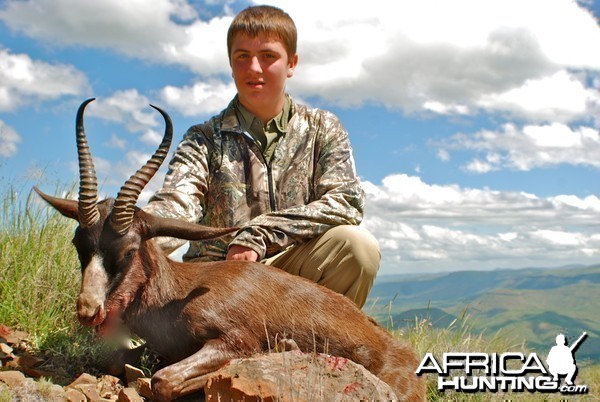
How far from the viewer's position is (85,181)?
5496 mm

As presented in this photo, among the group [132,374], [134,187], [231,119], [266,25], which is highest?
[266,25]

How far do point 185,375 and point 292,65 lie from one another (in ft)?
12.6

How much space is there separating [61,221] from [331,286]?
5.18 m

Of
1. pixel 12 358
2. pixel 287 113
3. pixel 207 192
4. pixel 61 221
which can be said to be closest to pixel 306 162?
pixel 287 113

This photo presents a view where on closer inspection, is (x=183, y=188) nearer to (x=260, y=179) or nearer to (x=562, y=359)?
(x=260, y=179)

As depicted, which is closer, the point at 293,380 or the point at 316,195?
the point at 293,380

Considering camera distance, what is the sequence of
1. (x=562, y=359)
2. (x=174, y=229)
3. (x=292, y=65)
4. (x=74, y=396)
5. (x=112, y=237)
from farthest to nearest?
(x=292, y=65) → (x=562, y=359) → (x=74, y=396) → (x=174, y=229) → (x=112, y=237)

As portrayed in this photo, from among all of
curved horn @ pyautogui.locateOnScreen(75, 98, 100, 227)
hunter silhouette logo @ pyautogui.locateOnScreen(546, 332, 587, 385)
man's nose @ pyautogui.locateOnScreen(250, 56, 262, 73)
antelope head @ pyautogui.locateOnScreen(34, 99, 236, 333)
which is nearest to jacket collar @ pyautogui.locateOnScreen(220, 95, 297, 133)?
man's nose @ pyautogui.locateOnScreen(250, 56, 262, 73)

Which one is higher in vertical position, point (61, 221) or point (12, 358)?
point (61, 221)

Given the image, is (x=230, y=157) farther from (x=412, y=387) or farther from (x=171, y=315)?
(x=412, y=387)

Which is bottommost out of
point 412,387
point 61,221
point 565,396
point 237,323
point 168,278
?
point 565,396

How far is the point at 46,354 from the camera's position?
7.08 metres

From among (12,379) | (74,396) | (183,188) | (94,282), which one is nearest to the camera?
(94,282)

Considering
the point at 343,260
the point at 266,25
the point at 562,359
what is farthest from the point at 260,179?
the point at 562,359
